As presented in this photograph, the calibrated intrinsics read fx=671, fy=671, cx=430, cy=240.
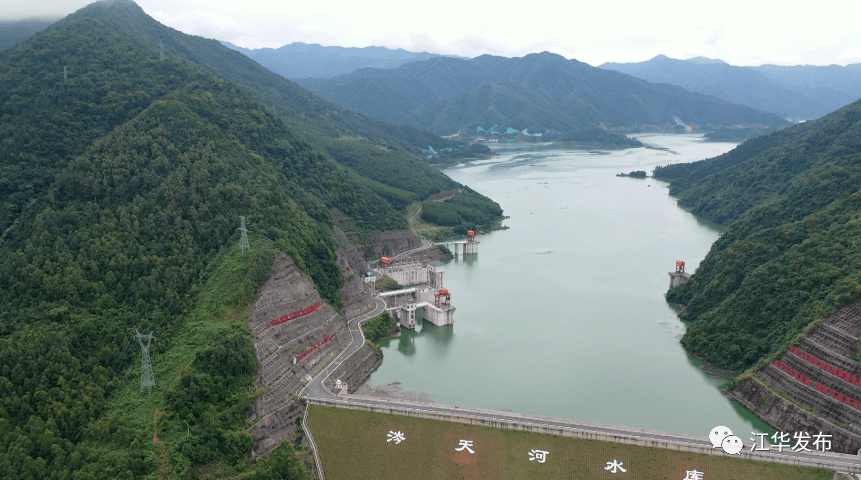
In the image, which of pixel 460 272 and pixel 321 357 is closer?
pixel 321 357

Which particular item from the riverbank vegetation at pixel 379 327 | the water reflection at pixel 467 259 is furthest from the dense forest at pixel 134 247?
the water reflection at pixel 467 259

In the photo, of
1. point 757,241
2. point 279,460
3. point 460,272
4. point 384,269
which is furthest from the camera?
point 460,272

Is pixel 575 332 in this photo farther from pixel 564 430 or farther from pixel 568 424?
pixel 564 430

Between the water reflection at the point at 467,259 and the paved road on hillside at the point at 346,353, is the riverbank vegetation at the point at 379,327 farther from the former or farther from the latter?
the water reflection at the point at 467,259

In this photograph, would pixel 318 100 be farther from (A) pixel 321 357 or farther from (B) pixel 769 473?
(B) pixel 769 473

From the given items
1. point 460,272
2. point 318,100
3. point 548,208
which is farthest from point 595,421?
point 318,100

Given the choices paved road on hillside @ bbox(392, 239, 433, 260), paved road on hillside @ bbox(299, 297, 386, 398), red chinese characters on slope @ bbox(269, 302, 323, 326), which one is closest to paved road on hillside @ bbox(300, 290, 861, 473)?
paved road on hillside @ bbox(299, 297, 386, 398)
